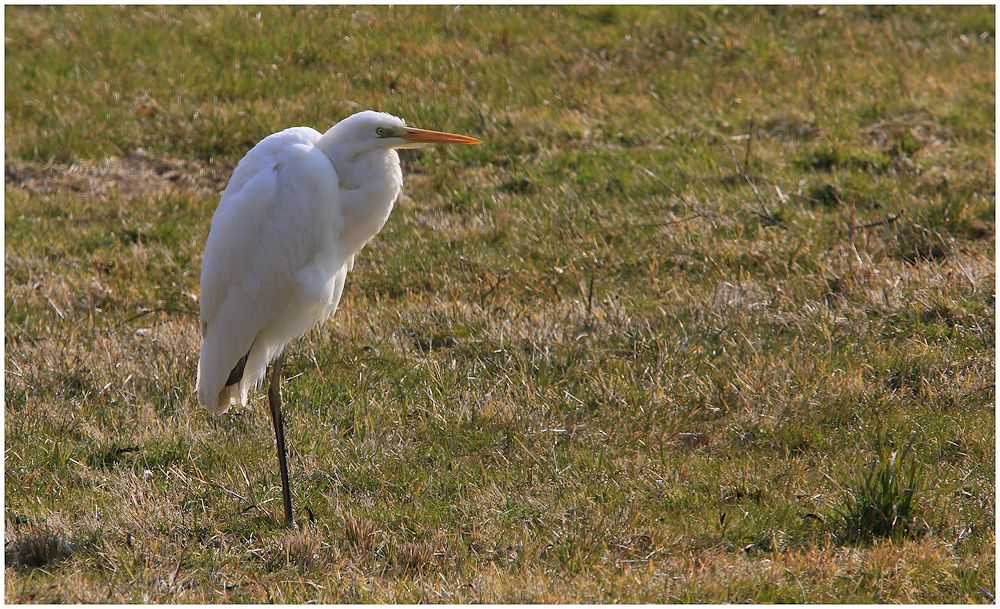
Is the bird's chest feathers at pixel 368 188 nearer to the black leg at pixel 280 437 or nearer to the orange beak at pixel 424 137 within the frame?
the orange beak at pixel 424 137

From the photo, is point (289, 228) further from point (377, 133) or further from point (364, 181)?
point (377, 133)

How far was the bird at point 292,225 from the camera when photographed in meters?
4.02

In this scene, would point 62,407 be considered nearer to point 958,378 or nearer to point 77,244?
point 77,244

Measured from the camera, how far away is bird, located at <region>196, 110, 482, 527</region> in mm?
4016

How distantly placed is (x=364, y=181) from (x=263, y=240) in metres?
0.43

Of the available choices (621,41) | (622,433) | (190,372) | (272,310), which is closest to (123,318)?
(190,372)

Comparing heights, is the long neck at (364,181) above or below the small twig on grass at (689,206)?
above

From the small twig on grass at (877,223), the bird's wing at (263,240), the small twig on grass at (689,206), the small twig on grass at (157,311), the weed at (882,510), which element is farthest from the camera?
the small twig on grass at (689,206)

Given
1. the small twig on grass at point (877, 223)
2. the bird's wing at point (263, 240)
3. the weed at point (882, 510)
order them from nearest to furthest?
the weed at point (882, 510) < the bird's wing at point (263, 240) < the small twig on grass at point (877, 223)

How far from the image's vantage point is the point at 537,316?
5664 mm

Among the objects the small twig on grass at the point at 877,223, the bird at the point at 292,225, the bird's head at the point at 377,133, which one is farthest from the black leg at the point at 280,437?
the small twig on grass at the point at 877,223

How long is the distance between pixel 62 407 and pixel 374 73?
5157 mm

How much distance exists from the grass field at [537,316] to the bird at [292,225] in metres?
0.57

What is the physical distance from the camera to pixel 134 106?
8.95 m
